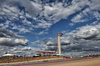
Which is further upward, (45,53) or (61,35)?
(61,35)

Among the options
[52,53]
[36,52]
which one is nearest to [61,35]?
[52,53]

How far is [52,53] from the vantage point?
113 metres

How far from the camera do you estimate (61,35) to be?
11612cm

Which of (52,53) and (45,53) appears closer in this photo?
(45,53)

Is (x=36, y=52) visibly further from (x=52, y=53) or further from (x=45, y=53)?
(x=52, y=53)

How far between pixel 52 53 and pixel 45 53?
11.0 meters

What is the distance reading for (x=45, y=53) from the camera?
10512cm

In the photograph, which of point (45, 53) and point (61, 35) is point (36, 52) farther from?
point (61, 35)

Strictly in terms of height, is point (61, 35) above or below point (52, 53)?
above

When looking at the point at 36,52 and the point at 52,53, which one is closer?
the point at 36,52

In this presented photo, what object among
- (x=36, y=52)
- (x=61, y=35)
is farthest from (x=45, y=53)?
(x=61, y=35)

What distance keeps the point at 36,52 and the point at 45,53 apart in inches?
401

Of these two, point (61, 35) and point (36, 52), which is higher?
point (61, 35)

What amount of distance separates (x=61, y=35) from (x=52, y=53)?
2359 centimetres
